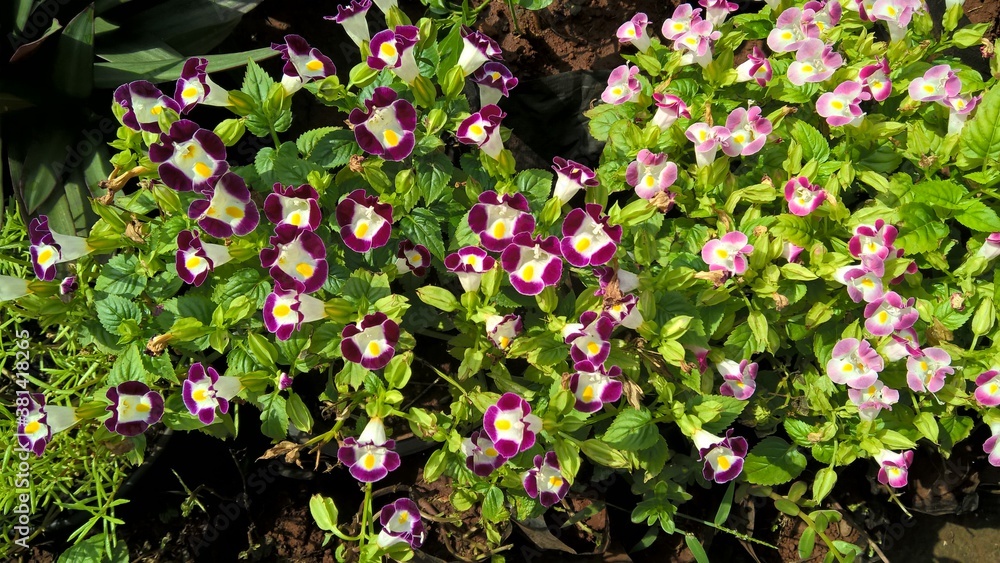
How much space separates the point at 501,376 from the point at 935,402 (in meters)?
1.09

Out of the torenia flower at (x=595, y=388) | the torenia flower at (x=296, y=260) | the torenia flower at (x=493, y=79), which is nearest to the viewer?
the torenia flower at (x=296, y=260)

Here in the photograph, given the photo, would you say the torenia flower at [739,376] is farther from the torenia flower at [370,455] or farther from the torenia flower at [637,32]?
the torenia flower at [637,32]

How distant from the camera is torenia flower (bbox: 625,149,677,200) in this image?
1.60 meters

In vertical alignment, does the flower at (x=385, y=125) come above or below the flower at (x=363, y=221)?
above

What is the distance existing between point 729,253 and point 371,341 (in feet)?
2.59

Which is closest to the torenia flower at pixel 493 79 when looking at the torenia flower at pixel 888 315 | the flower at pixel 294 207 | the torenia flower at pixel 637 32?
the torenia flower at pixel 637 32

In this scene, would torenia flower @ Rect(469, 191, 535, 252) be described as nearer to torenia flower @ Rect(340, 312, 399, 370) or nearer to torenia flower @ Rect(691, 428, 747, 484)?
torenia flower @ Rect(340, 312, 399, 370)

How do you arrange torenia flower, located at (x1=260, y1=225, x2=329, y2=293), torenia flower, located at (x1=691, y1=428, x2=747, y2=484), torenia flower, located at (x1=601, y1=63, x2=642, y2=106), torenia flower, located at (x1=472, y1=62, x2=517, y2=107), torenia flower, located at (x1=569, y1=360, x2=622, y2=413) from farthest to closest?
torenia flower, located at (x1=601, y1=63, x2=642, y2=106)
torenia flower, located at (x1=472, y1=62, x2=517, y2=107)
torenia flower, located at (x1=691, y1=428, x2=747, y2=484)
torenia flower, located at (x1=569, y1=360, x2=622, y2=413)
torenia flower, located at (x1=260, y1=225, x2=329, y2=293)

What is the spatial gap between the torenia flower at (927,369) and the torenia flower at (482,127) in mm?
1040

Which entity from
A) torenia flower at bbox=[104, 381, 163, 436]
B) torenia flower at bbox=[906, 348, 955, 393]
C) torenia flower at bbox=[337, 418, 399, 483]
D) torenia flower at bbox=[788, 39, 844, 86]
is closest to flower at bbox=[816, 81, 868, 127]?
torenia flower at bbox=[788, 39, 844, 86]

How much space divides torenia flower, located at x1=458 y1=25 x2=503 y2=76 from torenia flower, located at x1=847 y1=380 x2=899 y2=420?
1.11 metres

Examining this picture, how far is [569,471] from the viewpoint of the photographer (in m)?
1.50

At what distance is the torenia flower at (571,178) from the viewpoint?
4.90ft

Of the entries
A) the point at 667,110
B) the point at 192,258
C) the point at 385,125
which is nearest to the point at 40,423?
the point at 192,258
